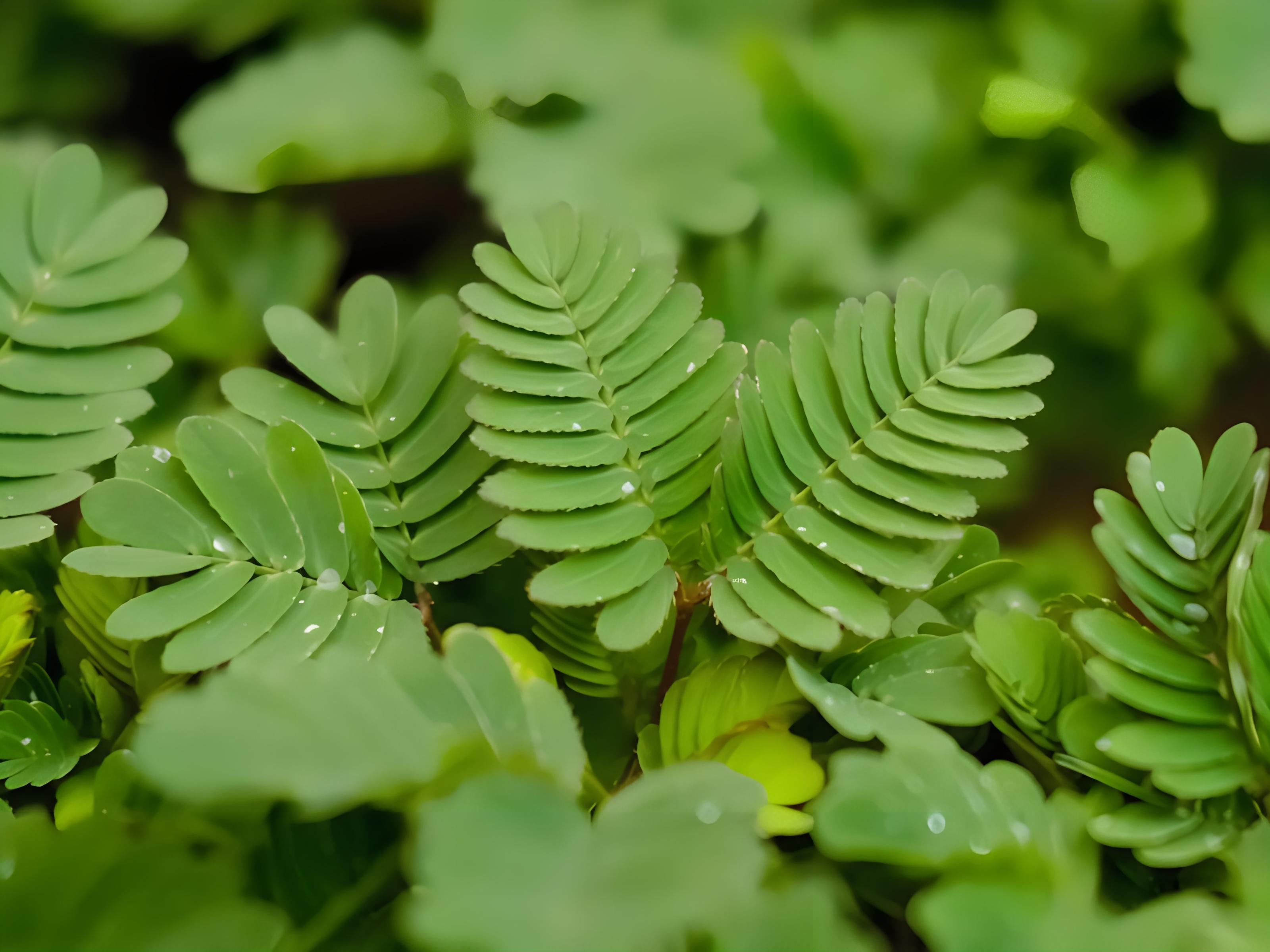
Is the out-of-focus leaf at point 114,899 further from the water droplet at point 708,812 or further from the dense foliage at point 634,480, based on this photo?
the water droplet at point 708,812

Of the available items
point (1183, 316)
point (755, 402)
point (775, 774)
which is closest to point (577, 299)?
point (755, 402)

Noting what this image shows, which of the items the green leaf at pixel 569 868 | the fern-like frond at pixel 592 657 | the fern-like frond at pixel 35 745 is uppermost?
the green leaf at pixel 569 868

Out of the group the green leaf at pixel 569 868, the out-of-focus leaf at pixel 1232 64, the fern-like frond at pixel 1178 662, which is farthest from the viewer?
the out-of-focus leaf at pixel 1232 64

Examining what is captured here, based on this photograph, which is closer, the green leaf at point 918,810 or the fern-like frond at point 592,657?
the green leaf at point 918,810

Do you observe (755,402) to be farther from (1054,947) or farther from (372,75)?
(372,75)

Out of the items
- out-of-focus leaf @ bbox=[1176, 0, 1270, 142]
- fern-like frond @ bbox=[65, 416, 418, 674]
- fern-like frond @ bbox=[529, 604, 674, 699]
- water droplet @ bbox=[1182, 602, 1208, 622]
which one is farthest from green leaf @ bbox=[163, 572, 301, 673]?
out-of-focus leaf @ bbox=[1176, 0, 1270, 142]

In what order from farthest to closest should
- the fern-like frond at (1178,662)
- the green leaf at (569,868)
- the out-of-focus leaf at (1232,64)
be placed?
1. the out-of-focus leaf at (1232,64)
2. the fern-like frond at (1178,662)
3. the green leaf at (569,868)

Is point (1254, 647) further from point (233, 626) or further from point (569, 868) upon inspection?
point (233, 626)

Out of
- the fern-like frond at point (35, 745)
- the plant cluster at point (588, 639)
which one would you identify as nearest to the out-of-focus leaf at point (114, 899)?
the plant cluster at point (588, 639)
